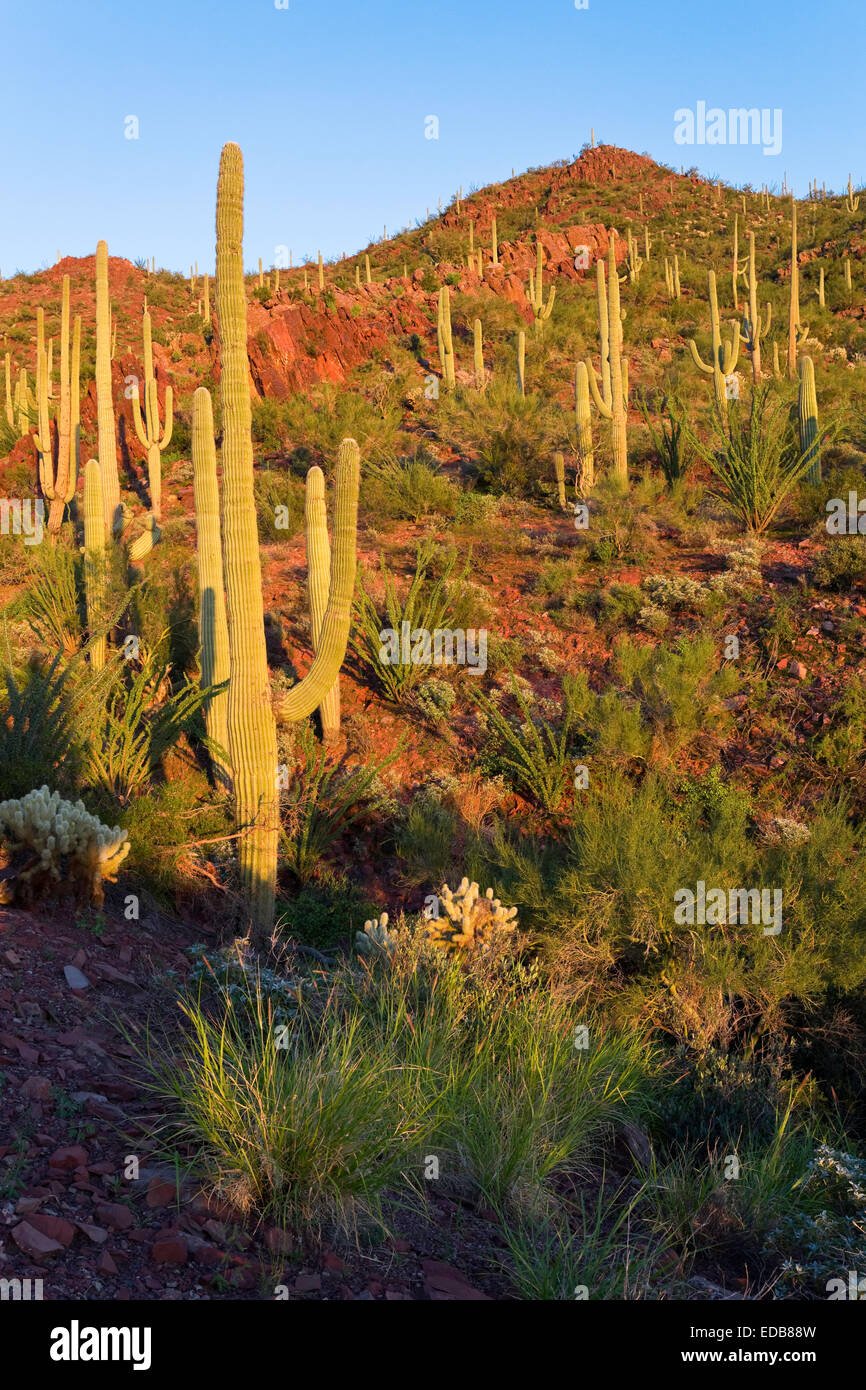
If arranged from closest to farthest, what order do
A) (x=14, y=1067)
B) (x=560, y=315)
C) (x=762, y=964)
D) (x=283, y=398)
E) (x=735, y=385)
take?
(x=14, y=1067), (x=762, y=964), (x=735, y=385), (x=283, y=398), (x=560, y=315)

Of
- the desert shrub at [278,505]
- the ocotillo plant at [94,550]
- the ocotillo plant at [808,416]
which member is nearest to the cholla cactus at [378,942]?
the ocotillo plant at [94,550]

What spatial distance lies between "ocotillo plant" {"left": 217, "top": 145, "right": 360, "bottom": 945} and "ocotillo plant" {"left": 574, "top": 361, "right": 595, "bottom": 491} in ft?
31.0

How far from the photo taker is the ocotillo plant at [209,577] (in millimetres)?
8680

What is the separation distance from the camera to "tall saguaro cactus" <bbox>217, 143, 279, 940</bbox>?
6680 millimetres

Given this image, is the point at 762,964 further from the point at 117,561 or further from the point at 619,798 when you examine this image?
the point at 117,561

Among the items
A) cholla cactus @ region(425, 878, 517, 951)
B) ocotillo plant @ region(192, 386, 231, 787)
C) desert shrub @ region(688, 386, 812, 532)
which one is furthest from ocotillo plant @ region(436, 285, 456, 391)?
cholla cactus @ region(425, 878, 517, 951)

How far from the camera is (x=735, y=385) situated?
20484mm

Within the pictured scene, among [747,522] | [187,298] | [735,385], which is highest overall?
[187,298]

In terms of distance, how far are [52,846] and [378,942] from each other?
6.54ft

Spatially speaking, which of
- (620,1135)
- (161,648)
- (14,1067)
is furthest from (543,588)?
(14,1067)

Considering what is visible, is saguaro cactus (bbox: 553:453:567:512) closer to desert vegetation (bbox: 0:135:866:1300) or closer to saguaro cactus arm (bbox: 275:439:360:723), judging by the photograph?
desert vegetation (bbox: 0:135:866:1300)

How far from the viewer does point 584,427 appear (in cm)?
1546

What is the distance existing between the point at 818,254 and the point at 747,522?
95.5 ft

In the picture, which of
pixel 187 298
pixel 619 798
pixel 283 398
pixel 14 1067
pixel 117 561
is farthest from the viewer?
pixel 187 298
